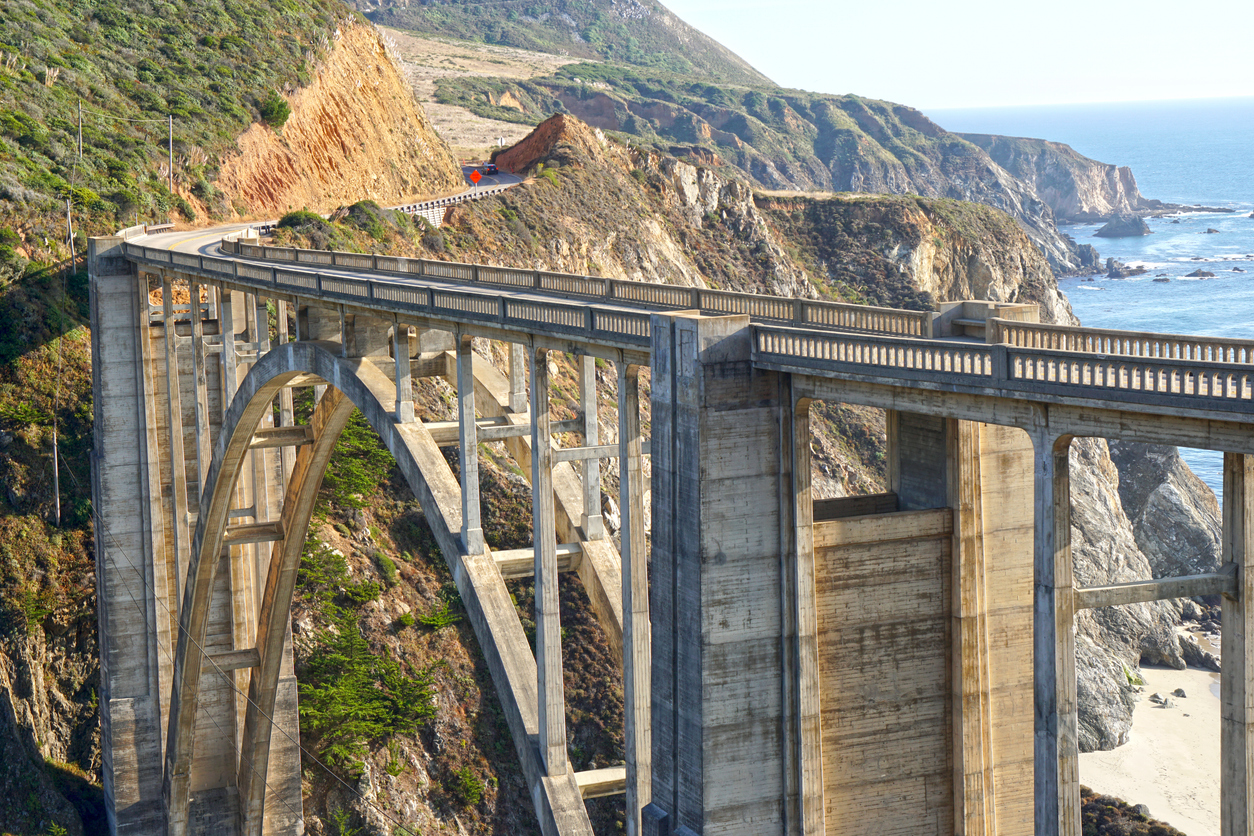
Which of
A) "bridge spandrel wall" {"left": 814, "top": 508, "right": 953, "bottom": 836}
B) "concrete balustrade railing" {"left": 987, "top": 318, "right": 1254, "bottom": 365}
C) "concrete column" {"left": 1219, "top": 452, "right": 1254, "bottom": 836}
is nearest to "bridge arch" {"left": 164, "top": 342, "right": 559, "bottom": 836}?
"bridge spandrel wall" {"left": 814, "top": 508, "right": 953, "bottom": 836}

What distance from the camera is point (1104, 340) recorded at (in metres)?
14.8

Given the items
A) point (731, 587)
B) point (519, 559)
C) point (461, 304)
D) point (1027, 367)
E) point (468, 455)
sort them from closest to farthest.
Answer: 1. point (1027, 367)
2. point (731, 587)
3. point (468, 455)
4. point (461, 304)
5. point (519, 559)

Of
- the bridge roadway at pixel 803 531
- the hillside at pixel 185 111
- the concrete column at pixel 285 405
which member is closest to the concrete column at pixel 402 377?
the bridge roadway at pixel 803 531

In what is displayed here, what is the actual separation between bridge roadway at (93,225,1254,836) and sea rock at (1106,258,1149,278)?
180 m

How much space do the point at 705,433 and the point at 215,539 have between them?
2235 cm

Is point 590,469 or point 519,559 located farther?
point 590,469

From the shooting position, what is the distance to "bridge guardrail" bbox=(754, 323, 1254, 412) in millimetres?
11148

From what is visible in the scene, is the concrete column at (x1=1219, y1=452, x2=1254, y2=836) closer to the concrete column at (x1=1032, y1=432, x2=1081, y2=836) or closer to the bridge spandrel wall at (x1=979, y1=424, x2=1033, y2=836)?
the concrete column at (x1=1032, y1=432, x2=1081, y2=836)

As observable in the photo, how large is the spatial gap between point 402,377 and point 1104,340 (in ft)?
43.8

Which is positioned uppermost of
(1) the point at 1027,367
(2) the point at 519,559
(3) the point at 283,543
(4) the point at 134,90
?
(4) the point at 134,90

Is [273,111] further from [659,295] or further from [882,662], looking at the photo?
[882,662]

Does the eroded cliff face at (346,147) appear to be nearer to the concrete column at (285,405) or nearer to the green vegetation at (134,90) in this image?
the green vegetation at (134,90)

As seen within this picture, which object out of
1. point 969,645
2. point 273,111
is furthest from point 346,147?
point 969,645

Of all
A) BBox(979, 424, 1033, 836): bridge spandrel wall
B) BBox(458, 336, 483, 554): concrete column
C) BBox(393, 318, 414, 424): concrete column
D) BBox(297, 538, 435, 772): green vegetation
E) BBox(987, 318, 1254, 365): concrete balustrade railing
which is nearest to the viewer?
BBox(987, 318, 1254, 365): concrete balustrade railing
